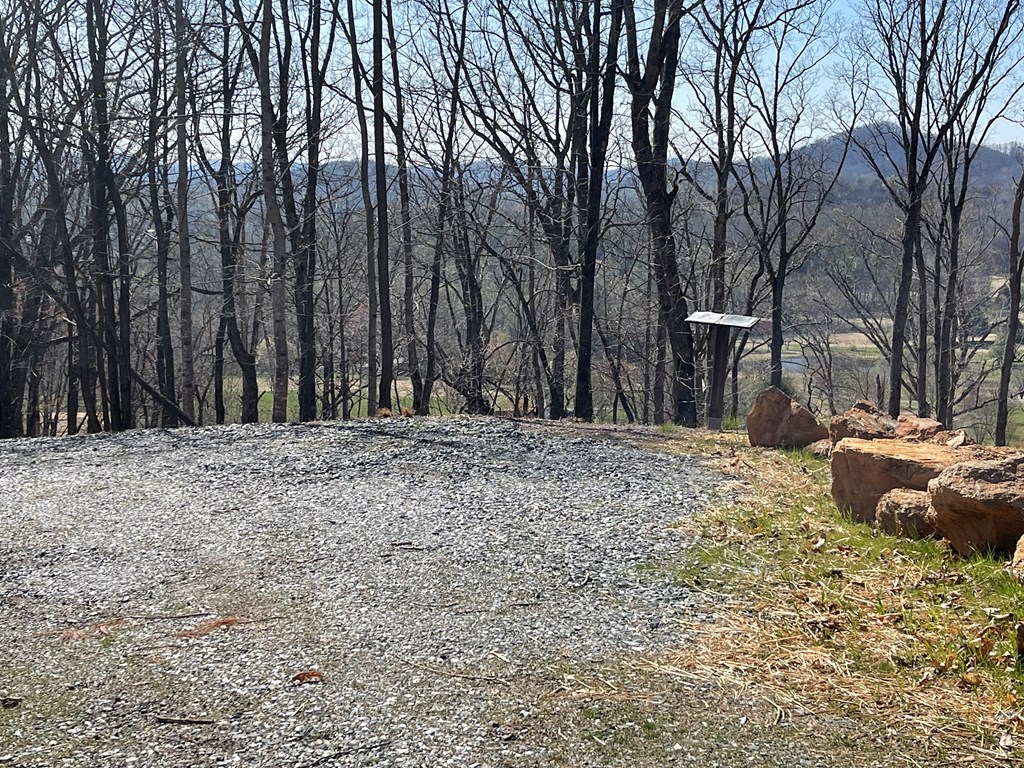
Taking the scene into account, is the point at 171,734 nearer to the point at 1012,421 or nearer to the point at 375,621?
the point at 375,621

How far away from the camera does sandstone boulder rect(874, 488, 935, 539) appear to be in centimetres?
500

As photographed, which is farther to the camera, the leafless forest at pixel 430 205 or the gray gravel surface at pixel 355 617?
the leafless forest at pixel 430 205

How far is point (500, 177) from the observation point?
19016mm

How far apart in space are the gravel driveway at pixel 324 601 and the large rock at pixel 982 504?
149 centimetres

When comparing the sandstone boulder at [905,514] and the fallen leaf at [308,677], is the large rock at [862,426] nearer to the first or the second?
the sandstone boulder at [905,514]

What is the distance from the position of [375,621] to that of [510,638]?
0.67 metres

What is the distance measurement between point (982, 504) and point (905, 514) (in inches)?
25.2

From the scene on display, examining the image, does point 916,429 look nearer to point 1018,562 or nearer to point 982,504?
point 982,504

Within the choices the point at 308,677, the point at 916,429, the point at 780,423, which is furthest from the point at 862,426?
the point at 308,677

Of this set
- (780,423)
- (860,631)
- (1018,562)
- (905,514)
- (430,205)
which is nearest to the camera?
(860,631)

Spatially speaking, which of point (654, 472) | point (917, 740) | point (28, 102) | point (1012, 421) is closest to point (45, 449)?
point (654, 472)

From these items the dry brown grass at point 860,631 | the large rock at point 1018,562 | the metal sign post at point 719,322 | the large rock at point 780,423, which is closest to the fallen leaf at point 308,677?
the dry brown grass at point 860,631

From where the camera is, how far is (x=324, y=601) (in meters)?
4.43

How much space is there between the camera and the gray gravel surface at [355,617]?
2998 millimetres
